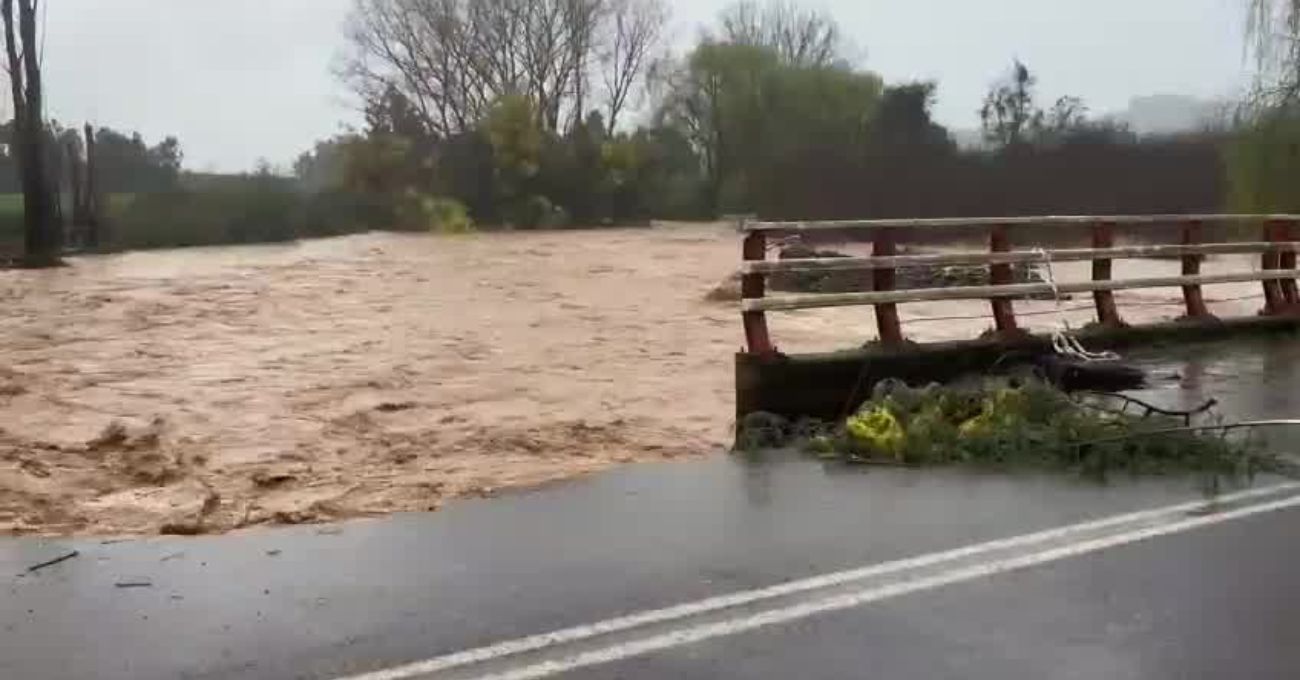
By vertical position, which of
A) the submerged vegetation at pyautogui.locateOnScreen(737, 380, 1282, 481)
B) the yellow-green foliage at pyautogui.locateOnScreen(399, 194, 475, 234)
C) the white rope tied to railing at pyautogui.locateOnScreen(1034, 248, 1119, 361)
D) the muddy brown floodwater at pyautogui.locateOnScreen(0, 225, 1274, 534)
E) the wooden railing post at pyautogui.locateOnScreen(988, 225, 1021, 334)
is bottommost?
the muddy brown floodwater at pyautogui.locateOnScreen(0, 225, 1274, 534)

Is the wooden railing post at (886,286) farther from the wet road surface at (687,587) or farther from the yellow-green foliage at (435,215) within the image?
the yellow-green foliage at (435,215)

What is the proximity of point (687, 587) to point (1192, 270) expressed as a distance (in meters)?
9.58

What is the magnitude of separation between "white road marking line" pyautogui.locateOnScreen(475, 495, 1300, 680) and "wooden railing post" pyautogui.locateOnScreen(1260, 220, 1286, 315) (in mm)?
7944

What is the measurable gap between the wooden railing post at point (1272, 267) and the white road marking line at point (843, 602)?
26.1ft

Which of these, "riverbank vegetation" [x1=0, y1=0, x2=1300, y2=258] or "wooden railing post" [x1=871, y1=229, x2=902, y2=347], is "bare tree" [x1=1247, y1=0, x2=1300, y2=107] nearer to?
"riverbank vegetation" [x1=0, y1=0, x2=1300, y2=258]

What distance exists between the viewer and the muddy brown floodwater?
26.8 feet

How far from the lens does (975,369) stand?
34.3 ft

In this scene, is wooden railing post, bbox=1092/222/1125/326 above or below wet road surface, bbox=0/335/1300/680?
above

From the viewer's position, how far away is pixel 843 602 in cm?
507

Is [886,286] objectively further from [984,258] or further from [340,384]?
[340,384]

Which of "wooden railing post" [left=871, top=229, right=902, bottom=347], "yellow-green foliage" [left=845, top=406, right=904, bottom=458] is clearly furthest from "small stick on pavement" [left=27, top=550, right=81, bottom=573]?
"wooden railing post" [left=871, top=229, right=902, bottom=347]

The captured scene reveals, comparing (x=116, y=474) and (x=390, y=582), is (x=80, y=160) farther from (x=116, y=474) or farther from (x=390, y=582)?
(x=390, y=582)

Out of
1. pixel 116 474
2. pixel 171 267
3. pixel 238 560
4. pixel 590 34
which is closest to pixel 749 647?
pixel 238 560

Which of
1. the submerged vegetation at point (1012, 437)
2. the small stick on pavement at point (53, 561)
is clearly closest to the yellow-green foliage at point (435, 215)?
the submerged vegetation at point (1012, 437)
